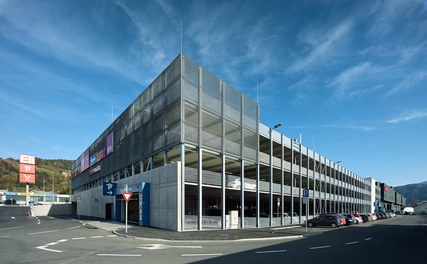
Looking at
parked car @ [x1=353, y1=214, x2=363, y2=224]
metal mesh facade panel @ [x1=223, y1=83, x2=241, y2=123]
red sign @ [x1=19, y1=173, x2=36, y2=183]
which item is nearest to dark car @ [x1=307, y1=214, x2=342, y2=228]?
parked car @ [x1=353, y1=214, x2=363, y2=224]

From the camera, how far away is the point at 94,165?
56.1 m

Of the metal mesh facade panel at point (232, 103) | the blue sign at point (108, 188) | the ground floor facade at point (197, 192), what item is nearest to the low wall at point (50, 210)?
the ground floor facade at point (197, 192)

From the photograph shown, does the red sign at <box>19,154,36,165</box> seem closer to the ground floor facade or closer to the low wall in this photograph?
the low wall

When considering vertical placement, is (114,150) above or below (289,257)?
above

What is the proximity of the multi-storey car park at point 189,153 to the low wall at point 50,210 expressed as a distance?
2565 centimetres

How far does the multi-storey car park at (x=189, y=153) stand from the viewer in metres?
26.2

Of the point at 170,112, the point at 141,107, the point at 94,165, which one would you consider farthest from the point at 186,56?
the point at 94,165

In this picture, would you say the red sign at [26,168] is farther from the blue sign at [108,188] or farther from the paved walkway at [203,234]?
the paved walkway at [203,234]

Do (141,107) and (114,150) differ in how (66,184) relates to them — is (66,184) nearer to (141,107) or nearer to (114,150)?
(114,150)

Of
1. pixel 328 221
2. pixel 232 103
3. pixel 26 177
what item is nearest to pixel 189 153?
pixel 232 103

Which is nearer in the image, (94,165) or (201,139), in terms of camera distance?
(201,139)

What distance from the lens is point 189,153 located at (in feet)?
101

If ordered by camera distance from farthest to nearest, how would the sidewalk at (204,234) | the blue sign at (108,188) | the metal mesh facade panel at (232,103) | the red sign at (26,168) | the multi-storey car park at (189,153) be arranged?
1. the red sign at (26,168)
2. the blue sign at (108,188)
3. the metal mesh facade panel at (232,103)
4. the multi-storey car park at (189,153)
5. the sidewalk at (204,234)

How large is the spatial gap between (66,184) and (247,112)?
171833 millimetres
